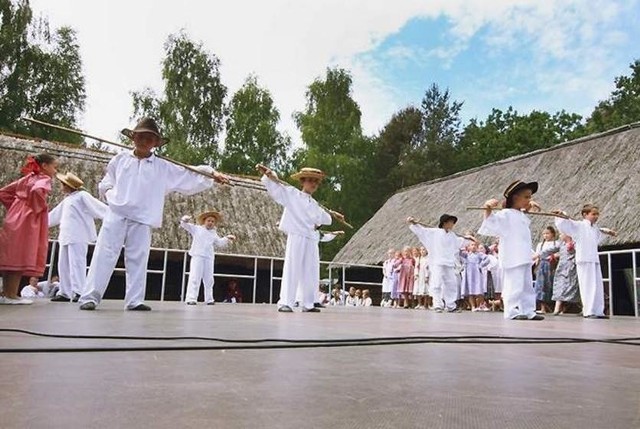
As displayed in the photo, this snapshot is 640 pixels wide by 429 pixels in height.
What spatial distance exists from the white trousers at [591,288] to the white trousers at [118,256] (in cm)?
702

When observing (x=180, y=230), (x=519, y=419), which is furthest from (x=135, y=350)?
(x=180, y=230)

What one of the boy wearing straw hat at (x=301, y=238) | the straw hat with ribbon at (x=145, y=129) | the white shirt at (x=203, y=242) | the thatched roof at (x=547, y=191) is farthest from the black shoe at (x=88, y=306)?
the thatched roof at (x=547, y=191)

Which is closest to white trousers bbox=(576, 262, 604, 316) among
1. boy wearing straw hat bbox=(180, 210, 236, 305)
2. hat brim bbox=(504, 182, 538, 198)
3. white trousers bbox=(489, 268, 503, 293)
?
hat brim bbox=(504, 182, 538, 198)

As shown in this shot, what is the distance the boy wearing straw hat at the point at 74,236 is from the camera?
884 cm

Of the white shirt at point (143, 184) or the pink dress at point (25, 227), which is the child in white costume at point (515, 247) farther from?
the pink dress at point (25, 227)

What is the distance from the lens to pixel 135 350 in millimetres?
2533

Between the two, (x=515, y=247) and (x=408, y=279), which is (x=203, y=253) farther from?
(x=515, y=247)

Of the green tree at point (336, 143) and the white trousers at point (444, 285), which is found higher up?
the green tree at point (336, 143)

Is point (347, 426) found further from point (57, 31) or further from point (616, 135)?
point (57, 31)

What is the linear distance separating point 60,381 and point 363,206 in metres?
32.5

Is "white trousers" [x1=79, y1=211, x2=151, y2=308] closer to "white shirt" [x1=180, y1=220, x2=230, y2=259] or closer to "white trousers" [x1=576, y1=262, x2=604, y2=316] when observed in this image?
"white shirt" [x1=180, y1=220, x2=230, y2=259]

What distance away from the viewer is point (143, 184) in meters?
5.96

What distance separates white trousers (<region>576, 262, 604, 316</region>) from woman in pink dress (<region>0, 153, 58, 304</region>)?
7.87 meters

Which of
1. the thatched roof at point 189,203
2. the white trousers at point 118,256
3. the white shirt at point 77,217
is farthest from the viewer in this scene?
the thatched roof at point 189,203
